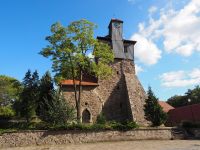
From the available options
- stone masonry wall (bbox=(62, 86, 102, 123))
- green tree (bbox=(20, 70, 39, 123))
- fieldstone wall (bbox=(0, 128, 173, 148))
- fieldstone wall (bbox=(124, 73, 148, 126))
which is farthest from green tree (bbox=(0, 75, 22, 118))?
fieldstone wall (bbox=(0, 128, 173, 148))

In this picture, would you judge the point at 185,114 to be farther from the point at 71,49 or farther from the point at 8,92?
the point at 8,92

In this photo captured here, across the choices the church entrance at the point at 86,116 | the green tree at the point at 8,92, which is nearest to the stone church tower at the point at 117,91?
the church entrance at the point at 86,116

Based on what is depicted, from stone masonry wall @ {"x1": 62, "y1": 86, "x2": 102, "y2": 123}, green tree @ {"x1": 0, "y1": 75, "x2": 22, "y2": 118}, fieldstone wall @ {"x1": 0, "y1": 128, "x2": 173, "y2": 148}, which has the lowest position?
fieldstone wall @ {"x1": 0, "y1": 128, "x2": 173, "y2": 148}

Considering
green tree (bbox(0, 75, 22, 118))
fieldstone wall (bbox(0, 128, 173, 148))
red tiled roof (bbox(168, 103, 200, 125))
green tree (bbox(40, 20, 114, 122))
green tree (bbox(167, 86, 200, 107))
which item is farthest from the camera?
green tree (bbox(167, 86, 200, 107))

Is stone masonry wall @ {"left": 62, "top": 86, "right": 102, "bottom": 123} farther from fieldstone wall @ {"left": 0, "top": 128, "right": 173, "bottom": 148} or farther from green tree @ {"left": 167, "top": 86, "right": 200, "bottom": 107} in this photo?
green tree @ {"left": 167, "top": 86, "right": 200, "bottom": 107}

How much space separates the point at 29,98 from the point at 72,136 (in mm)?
13640

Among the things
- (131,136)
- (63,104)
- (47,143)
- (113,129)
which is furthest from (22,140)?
(131,136)

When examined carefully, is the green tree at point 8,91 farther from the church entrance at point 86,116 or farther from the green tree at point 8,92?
the church entrance at point 86,116

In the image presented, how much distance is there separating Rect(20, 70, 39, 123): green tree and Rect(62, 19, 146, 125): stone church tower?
492cm

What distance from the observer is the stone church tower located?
108 ft

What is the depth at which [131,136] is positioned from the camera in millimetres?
24516

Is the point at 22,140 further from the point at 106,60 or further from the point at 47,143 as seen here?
the point at 106,60

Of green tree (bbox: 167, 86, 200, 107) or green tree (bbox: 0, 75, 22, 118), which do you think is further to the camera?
green tree (bbox: 167, 86, 200, 107)

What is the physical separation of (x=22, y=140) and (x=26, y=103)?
13791 millimetres
